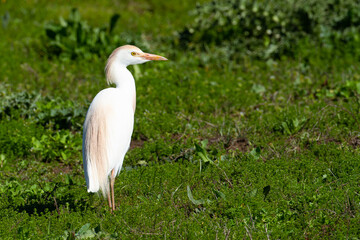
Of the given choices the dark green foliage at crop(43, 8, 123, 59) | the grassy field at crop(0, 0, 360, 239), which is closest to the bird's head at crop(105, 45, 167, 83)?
the grassy field at crop(0, 0, 360, 239)

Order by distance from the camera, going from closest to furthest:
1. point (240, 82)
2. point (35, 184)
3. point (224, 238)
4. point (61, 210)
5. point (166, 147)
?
point (224, 238)
point (61, 210)
point (35, 184)
point (166, 147)
point (240, 82)

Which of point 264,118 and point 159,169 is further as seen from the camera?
point 264,118

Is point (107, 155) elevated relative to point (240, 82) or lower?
elevated

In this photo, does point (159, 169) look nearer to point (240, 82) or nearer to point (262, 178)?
point (262, 178)

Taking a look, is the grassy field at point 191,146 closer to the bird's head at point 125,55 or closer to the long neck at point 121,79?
the long neck at point 121,79

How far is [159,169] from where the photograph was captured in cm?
548

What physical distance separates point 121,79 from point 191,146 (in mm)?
1371

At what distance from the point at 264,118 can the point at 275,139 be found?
64 centimetres

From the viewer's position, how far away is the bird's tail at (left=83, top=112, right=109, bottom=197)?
4.69 metres

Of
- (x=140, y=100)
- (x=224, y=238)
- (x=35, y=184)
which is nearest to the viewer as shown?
(x=224, y=238)

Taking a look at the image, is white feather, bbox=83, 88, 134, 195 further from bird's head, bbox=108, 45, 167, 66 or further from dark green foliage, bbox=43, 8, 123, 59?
dark green foliage, bbox=43, 8, 123, 59

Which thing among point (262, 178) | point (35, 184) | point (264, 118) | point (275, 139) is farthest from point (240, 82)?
point (35, 184)

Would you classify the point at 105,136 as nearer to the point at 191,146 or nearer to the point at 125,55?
the point at 125,55

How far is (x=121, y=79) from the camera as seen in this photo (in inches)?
202
